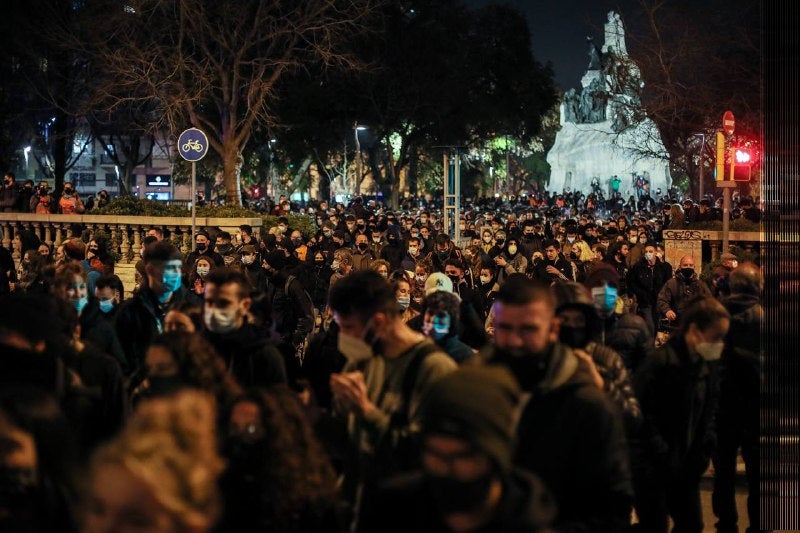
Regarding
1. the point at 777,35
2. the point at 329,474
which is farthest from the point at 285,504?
the point at 777,35

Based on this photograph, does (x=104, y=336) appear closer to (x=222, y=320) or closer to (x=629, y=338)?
(x=222, y=320)

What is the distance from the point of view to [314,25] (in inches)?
1221

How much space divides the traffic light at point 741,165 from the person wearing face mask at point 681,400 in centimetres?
887

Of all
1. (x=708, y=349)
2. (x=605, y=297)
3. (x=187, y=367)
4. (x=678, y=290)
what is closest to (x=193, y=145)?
(x=678, y=290)

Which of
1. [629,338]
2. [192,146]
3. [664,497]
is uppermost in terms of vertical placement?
[192,146]

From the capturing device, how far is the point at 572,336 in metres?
5.38

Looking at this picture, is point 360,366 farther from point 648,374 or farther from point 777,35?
point 777,35

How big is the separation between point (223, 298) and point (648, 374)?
2.16 meters

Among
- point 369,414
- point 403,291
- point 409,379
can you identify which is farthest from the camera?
point 403,291

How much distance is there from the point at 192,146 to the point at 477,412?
14281 millimetres

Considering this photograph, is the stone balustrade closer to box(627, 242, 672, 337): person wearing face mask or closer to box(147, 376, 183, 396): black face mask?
box(627, 242, 672, 337): person wearing face mask

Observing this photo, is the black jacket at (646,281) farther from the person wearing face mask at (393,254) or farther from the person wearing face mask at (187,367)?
the person wearing face mask at (187,367)

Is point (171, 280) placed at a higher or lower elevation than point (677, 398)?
higher

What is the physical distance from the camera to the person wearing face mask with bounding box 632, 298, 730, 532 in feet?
19.1
